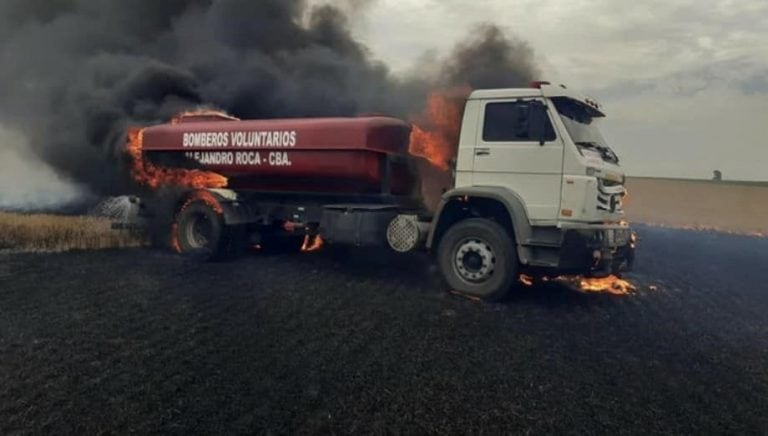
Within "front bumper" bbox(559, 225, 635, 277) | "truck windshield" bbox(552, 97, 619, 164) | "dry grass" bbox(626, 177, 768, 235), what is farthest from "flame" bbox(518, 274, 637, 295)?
"dry grass" bbox(626, 177, 768, 235)

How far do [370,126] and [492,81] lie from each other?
398 centimetres

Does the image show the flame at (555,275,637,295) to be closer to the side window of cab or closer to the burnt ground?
the burnt ground

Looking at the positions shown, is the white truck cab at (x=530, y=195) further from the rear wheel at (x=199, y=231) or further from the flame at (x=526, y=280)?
the rear wheel at (x=199, y=231)

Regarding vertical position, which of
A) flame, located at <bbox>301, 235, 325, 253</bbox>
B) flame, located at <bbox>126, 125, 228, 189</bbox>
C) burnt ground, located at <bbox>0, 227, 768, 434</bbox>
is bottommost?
burnt ground, located at <bbox>0, 227, 768, 434</bbox>

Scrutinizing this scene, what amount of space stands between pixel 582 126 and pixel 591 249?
76.0 inches

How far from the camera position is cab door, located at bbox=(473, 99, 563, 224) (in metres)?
7.50

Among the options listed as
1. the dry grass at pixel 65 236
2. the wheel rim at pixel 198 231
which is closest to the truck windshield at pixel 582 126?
the wheel rim at pixel 198 231

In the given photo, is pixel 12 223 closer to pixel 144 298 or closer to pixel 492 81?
pixel 144 298

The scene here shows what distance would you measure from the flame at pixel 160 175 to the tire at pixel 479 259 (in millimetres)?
5081

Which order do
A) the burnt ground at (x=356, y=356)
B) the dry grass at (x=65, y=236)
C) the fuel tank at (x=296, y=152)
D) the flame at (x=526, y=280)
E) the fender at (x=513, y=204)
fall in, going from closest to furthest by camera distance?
the burnt ground at (x=356, y=356) → the fender at (x=513, y=204) → the fuel tank at (x=296, y=152) → the flame at (x=526, y=280) → the dry grass at (x=65, y=236)

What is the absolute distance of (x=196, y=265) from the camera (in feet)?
32.0

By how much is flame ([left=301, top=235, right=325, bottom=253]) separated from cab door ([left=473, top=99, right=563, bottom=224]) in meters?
4.87

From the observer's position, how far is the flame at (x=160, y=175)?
35.2 ft

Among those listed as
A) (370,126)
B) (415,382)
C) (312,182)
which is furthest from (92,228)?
(415,382)
